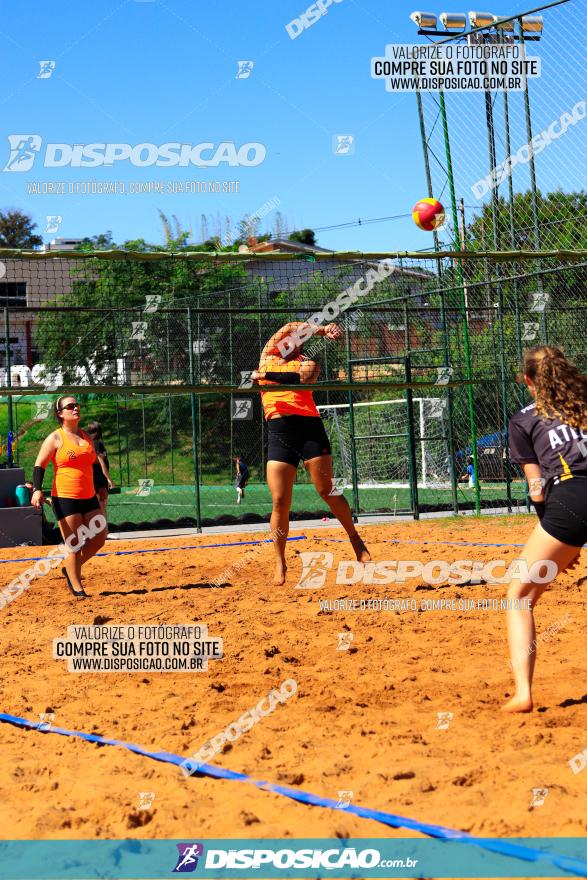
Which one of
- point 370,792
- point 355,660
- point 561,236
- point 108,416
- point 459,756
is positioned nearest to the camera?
point 370,792

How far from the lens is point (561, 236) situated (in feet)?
53.3

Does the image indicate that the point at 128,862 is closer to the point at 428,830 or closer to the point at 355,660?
the point at 428,830

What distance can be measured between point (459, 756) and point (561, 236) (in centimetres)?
1342

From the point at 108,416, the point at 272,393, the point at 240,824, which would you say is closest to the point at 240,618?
the point at 272,393

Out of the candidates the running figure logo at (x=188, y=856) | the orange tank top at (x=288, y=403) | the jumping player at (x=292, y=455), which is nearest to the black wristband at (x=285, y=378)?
the orange tank top at (x=288, y=403)

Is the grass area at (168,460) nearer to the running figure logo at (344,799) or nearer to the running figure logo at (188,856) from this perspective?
the running figure logo at (344,799)

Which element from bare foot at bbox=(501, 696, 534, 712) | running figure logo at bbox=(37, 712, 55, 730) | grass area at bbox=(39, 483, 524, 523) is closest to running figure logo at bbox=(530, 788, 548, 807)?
bare foot at bbox=(501, 696, 534, 712)

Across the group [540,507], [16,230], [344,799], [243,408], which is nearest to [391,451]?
[243,408]

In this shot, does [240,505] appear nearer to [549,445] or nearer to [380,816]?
[549,445]

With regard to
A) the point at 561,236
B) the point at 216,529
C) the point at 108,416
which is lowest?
the point at 216,529

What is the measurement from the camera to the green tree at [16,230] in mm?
56938

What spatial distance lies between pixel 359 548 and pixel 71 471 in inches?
107

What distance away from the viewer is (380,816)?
11.7ft

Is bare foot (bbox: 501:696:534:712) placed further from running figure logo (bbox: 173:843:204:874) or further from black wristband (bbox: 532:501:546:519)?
running figure logo (bbox: 173:843:204:874)
